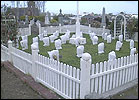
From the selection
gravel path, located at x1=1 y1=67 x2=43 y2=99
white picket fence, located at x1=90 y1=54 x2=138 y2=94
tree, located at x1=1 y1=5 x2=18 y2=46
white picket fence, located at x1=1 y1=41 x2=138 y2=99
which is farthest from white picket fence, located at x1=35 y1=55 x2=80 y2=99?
tree, located at x1=1 y1=5 x2=18 y2=46

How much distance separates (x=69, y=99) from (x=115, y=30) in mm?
13035

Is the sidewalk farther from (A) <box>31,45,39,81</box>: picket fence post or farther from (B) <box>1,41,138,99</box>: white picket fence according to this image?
(B) <box>1,41,138,99</box>: white picket fence

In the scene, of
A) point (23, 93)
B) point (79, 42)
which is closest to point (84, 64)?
point (23, 93)

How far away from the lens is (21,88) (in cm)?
511

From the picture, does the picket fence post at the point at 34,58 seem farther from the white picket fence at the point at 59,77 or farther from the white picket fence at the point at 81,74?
the white picket fence at the point at 59,77

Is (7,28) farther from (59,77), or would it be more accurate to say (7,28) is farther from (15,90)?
(59,77)

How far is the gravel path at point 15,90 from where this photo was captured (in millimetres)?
4605

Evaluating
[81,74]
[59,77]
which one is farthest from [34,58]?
[81,74]

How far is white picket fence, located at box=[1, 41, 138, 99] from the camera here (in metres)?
4.12

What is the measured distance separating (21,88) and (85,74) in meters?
2.12

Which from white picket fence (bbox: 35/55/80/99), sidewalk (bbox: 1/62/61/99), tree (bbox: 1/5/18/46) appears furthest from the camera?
tree (bbox: 1/5/18/46)

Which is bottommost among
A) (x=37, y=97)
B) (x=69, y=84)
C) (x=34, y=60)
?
(x=37, y=97)

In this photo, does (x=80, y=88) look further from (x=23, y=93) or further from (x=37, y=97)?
(x=23, y=93)

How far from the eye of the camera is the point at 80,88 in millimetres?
4113
